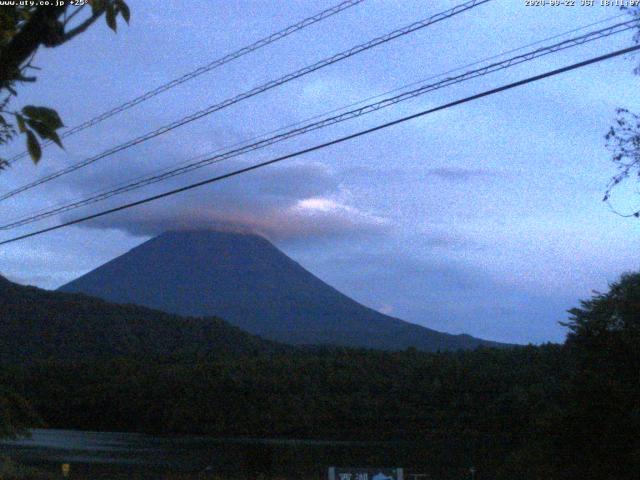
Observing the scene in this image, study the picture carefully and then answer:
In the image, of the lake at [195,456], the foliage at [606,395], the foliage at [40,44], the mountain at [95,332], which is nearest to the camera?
the foliage at [40,44]

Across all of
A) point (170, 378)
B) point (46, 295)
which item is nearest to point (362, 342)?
point (46, 295)

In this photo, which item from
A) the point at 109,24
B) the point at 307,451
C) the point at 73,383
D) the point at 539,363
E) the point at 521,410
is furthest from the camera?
the point at 73,383

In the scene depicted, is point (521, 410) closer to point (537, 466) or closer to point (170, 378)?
point (537, 466)

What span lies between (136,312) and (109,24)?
203 ft

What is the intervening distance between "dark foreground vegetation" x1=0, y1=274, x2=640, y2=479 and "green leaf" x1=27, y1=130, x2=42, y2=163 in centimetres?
1630

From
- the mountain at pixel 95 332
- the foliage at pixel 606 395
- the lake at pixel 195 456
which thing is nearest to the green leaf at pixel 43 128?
the lake at pixel 195 456

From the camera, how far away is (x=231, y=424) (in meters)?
42.5

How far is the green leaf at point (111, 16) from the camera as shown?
13.5 ft

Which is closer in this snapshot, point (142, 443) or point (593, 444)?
point (593, 444)

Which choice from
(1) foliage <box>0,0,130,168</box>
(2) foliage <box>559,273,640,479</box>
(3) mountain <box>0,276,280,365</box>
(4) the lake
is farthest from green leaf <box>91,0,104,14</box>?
(3) mountain <box>0,276,280,365</box>

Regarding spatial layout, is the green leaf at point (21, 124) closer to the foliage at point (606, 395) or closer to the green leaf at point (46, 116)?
the green leaf at point (46, 116)

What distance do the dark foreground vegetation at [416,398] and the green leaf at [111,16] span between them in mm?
16119

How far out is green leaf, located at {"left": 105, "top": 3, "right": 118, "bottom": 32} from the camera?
413cm

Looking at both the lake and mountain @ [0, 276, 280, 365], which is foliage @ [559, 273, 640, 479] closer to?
the lake
